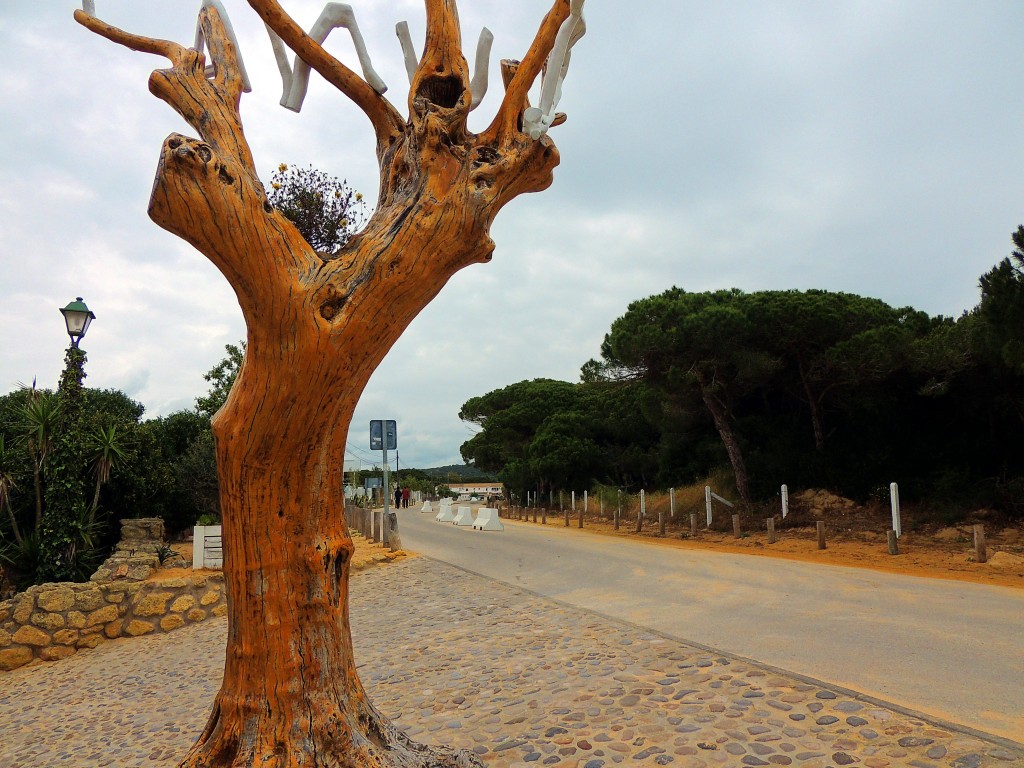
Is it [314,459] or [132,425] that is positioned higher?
[132,425]

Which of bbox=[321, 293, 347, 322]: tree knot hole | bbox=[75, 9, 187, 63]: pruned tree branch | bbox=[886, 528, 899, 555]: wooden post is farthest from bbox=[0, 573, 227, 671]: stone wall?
bbox=[886, 528, 899, 555]: wooden post

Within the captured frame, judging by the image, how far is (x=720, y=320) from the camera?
66.4 ft

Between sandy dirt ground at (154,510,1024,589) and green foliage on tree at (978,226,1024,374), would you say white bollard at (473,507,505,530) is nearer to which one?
sandy dirt ground at (154,510,1024,589)

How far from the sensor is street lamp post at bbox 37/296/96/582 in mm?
10812

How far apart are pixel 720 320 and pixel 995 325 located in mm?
8183

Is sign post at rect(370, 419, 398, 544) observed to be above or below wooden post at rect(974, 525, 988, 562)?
above

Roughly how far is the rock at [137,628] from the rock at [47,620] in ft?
2.72

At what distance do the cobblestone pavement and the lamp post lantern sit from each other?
4.64 meters

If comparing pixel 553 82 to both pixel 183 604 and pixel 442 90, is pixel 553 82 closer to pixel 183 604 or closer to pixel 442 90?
pixel 442 90

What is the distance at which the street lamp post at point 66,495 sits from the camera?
35.5 ft

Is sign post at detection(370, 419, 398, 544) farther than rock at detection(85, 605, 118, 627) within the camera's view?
Yes

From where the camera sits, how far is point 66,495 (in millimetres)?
11031

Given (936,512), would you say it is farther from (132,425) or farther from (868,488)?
(132,425)

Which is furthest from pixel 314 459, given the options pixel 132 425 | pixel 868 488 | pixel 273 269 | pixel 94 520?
pixel 868 488
